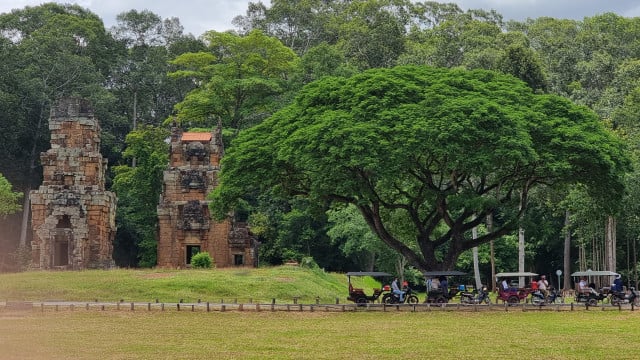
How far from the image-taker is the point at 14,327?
3003 cm

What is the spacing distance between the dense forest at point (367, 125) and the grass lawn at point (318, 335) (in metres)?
7.64

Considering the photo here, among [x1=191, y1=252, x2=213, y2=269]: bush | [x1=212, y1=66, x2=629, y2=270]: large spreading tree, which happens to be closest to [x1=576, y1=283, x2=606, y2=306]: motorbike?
[x1=212, y1=66, x2=629, y2=270]: large spreading tree

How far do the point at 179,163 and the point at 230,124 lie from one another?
18410 millimetres

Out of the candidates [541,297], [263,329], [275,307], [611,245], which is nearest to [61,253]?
[275,307]

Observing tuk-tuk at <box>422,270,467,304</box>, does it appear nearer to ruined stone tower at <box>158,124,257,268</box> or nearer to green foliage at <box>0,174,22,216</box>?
ruined stone tower at <box>158,124,257,268</box>

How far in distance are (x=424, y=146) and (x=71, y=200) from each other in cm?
2757

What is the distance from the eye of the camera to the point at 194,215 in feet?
197

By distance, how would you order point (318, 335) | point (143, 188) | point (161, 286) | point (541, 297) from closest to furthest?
point (318, 335)
point (541, 297)
point (161, 286)
point (143, 188)

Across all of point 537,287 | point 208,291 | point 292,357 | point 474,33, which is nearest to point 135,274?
point 208,291

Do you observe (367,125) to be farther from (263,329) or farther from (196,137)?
(196,137)

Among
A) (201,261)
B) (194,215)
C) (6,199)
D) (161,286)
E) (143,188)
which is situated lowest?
(161,286)

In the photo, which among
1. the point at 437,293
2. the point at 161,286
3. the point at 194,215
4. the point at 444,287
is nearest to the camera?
the point at 437,293

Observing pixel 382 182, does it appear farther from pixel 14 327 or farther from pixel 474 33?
pixel 474 33

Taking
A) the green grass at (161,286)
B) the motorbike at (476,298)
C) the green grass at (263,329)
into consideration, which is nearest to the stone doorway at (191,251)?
the green grass at (161,286)
